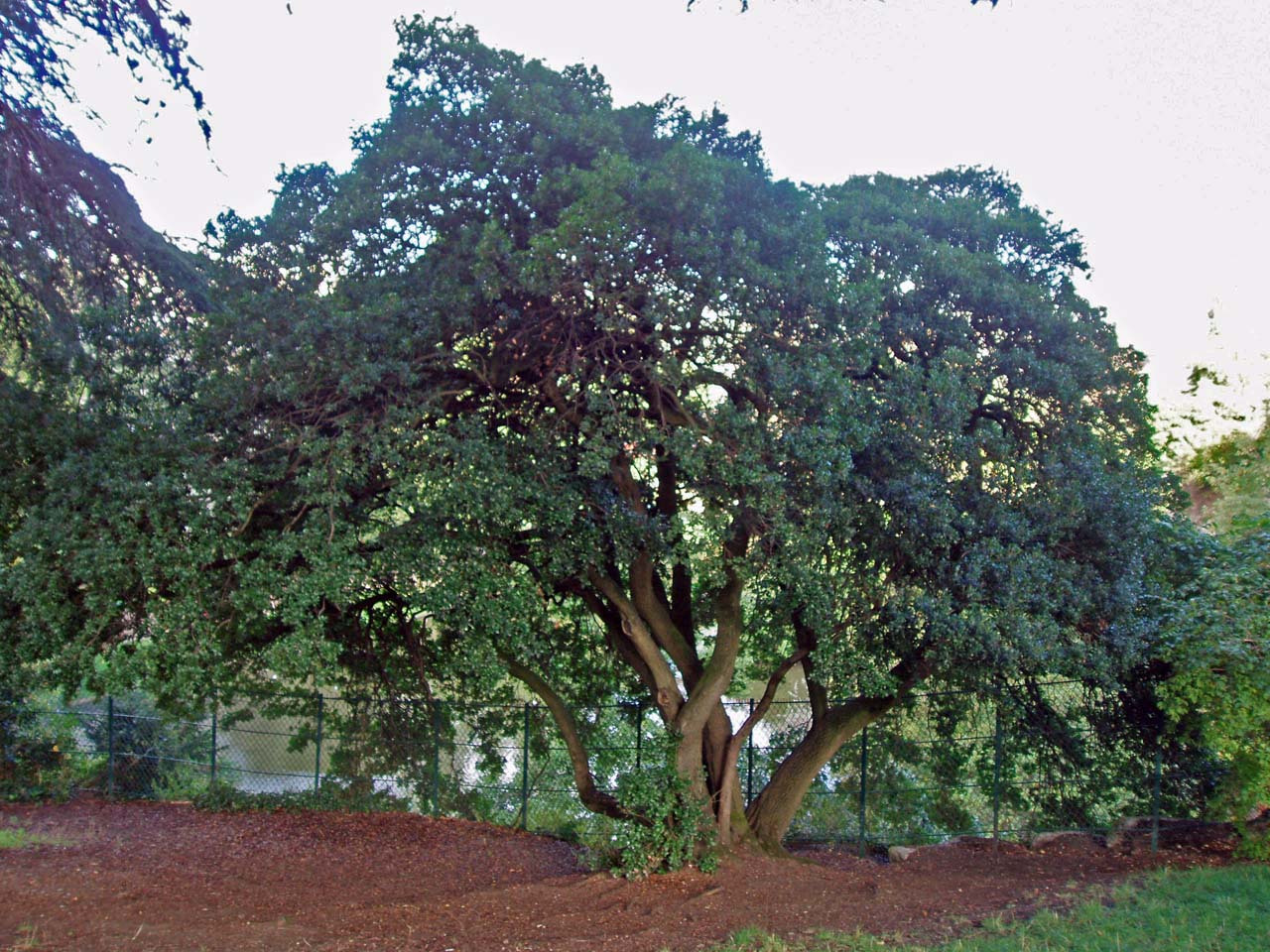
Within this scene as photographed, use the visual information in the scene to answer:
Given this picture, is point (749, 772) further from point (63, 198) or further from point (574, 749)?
point (63, 198)

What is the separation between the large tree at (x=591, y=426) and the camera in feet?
24.1

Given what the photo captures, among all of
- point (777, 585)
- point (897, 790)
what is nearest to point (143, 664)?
point (777, 585)

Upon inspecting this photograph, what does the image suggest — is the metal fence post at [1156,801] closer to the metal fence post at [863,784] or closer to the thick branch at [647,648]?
the metal fence post at [863,784]

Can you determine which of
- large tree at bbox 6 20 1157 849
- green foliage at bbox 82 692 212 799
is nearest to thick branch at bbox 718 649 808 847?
large tree at bbox 6 20 1157 849

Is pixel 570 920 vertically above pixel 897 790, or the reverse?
pixel 897 790

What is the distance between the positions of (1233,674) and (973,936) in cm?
335

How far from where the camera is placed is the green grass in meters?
6.29

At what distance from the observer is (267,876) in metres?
8.75

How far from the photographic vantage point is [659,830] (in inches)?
331

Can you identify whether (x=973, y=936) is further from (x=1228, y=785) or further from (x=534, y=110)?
(x=534, y=110)

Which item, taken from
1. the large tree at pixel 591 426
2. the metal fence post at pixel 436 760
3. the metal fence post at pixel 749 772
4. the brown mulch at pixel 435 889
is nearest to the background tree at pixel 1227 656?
the large tree at pixel 591 426

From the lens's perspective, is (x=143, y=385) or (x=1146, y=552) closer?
(x=143, y=385)

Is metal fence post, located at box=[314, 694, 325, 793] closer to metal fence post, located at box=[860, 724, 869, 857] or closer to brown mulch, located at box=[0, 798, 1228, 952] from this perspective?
brown mulch, located at box=[0, 798, 1228, 952]

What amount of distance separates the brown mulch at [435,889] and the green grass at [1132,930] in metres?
0.35
